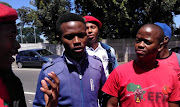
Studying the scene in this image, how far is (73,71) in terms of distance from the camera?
1.64 meters

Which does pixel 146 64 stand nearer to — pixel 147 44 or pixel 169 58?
pixel 147 44

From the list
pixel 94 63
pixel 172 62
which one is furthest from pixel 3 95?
pixel 172 62

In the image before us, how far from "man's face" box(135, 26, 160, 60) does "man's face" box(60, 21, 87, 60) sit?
2.00 feet

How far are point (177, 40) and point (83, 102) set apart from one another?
14.8 metres

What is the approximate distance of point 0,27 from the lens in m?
1.04

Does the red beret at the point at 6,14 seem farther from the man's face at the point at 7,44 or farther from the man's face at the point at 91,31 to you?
the man's face at the point at 91,31

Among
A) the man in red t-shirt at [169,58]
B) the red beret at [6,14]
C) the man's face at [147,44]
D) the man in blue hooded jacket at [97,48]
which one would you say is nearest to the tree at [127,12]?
the man in blue hooded jacket at [97,48]

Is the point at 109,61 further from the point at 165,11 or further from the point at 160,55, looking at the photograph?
the point at 165,11

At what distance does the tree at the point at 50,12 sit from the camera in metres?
15.5

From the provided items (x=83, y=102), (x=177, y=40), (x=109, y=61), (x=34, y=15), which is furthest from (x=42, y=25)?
(x=83, y=102)

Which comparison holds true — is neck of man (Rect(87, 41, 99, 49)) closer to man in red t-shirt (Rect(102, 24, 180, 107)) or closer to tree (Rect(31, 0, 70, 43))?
man in red t-shirt (Rect(102, 24, 180, 107))

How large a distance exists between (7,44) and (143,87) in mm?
1313

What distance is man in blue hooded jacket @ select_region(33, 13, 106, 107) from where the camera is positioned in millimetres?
1536

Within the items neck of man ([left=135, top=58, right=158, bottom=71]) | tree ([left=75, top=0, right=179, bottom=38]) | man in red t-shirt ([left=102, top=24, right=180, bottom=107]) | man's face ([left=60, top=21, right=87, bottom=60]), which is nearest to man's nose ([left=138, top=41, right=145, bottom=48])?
man in red t-shirt ([left=102, top=24, right=180, bottom=107])
